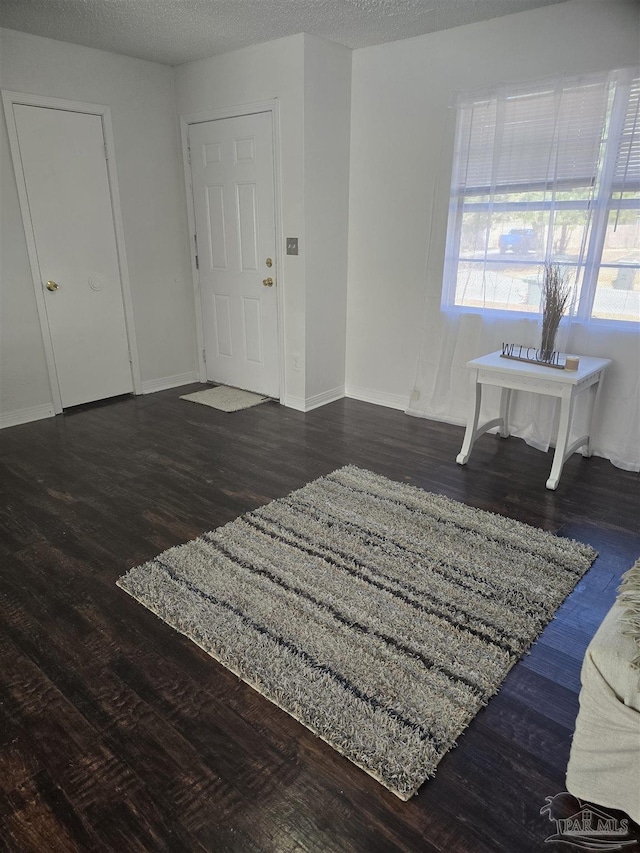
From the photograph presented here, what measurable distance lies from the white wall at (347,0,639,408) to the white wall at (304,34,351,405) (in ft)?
0.27

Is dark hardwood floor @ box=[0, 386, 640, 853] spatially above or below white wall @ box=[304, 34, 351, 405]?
below

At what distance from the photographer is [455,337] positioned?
3.73 meters

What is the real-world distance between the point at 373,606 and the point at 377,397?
250 cm

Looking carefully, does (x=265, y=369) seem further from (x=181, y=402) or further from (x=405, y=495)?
(x=405, y=495)

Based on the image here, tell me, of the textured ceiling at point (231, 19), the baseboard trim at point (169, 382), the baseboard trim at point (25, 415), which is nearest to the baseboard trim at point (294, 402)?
the baseboard trim at point (169, 382)

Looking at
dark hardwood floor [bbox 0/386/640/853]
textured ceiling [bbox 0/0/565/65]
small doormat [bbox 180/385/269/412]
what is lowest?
dark hardwood floor [bbox 0/386/640/853]

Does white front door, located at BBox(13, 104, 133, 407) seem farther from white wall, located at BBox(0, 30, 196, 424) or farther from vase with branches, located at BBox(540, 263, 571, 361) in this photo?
vase with branches, located at BBox(540, 263, 571, 361)

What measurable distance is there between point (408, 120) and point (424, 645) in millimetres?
3324

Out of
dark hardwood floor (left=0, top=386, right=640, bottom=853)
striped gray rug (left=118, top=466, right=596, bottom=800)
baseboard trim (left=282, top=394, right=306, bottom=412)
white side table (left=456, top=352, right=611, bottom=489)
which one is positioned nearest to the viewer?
dark hardwood floor (left=0, top=386, right=640, bottom=853)

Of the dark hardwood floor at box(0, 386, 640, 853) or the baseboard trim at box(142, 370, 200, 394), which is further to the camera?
the baseboard trim at box(142, 370, 200, 394)

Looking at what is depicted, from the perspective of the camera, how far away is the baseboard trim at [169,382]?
4656 mm

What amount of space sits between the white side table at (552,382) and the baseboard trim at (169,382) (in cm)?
271

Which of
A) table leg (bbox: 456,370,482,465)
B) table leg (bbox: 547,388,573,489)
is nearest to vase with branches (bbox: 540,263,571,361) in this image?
table leg (bbox: 547,388,573,489)

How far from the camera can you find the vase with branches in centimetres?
295
